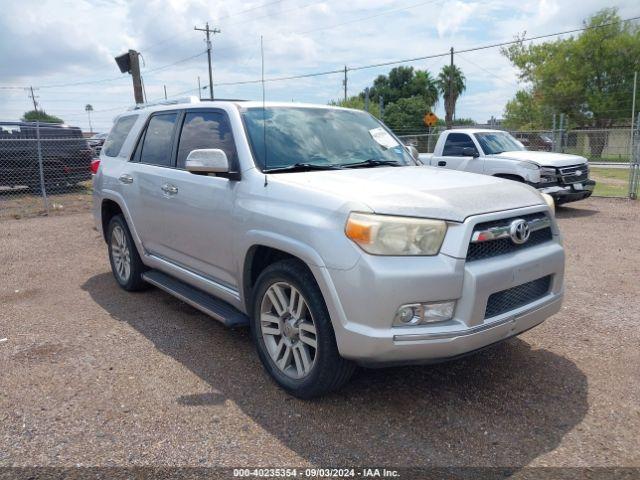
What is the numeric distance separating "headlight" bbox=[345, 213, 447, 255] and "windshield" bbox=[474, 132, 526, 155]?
838 cm

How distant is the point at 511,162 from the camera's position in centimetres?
1013

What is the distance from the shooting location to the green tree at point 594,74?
37.2m

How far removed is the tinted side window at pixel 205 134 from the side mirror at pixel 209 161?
0.24 meters

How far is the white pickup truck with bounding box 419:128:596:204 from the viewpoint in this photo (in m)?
10.1

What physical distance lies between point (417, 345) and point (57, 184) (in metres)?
12.9

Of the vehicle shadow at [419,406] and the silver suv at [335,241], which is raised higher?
the silver suv at [335,241]

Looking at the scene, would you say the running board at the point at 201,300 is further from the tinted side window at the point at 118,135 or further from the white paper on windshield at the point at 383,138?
the white paper on windshield at the point at 383,138

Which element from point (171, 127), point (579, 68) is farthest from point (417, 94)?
point (171, 127)

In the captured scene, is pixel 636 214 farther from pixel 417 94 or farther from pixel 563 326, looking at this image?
pixel 417 94

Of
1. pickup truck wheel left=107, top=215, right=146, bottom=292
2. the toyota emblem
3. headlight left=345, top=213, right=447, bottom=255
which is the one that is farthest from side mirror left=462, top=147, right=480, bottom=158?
headlight left=345, top=213, right=447, bottom=255

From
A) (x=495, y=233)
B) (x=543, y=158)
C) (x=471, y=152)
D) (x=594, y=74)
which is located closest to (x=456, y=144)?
(x=471, y=152)

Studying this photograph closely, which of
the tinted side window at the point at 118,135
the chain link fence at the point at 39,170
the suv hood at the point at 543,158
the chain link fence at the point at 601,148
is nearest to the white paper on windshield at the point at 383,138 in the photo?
the tinted side window at the point at 118,135

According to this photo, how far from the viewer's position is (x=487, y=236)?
117 inches

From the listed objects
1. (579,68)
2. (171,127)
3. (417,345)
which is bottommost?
(417,345)
